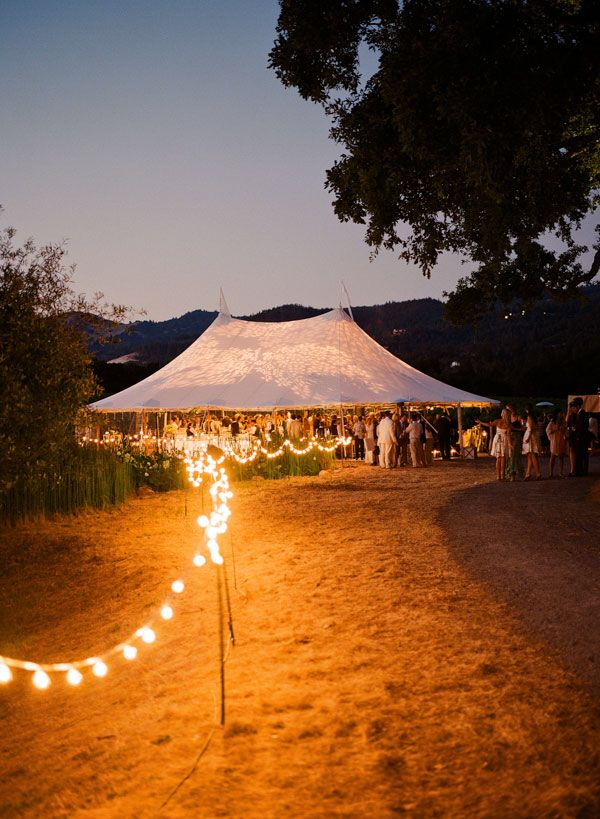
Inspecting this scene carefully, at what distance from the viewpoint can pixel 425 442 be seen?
20.0 metres

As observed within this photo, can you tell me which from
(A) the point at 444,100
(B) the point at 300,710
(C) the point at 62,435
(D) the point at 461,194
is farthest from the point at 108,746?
(D) the point at 461,194

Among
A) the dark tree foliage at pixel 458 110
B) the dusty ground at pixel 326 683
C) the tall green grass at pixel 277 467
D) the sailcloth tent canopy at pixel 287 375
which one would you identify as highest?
the dark tree foliage at pixel 458 110

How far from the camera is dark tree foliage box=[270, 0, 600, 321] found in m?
8.04

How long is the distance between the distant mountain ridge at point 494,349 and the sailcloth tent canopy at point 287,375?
61.1 feet

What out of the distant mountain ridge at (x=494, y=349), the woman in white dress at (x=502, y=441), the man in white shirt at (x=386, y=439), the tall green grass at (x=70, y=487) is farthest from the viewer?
the distant mountain ridge at (x=494, y=349)

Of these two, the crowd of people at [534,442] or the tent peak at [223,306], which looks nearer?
the crowd of people at [534,442]

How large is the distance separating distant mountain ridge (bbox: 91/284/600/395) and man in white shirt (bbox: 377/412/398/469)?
2409cm

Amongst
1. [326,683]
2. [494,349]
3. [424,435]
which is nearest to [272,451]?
[424,435]

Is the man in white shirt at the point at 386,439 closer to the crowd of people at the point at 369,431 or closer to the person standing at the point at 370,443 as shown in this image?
the crowd of people at the point at 369,431

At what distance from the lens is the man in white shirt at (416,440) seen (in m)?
19.1

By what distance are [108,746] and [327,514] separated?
7.42 meters

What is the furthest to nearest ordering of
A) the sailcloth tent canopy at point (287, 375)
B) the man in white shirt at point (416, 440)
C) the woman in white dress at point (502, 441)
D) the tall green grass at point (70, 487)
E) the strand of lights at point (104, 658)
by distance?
the sailcloth tent canopy at point (287, 375) < the man in white shirt at point (416, 440) < the woman in white dress at point (502, 441) < the tall green grass at point (70, 487) < the strand of lights at point (104, 658)

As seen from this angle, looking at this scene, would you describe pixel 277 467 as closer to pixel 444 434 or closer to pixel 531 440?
pixel 531 440

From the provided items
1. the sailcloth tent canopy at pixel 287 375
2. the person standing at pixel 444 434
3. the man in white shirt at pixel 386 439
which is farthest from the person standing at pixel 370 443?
the person standing at pixel 444 434
